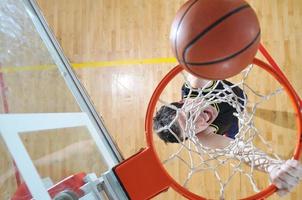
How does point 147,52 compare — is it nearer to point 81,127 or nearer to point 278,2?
point 278,2

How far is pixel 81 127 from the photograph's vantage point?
63.1 inches

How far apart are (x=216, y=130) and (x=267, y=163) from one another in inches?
15.4

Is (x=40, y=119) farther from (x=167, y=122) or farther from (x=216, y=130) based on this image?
(x=216, y=130)

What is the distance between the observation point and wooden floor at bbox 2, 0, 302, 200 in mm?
2465

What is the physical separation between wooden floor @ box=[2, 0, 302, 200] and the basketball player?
2.12ft

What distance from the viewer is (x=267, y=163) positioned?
151 cm

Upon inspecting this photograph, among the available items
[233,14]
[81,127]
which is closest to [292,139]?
[81,127]

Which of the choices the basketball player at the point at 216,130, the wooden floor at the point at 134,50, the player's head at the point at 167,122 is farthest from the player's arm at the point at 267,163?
the wooden floor at the point at 134,50

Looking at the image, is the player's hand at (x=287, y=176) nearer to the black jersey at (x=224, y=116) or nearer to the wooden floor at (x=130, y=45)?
the black jersey at (x=224, y=116)

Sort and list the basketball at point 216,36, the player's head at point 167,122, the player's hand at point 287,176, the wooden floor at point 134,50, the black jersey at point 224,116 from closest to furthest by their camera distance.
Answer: the basketball at point 216,36 → the player's hand at point 287,176 → the player's head at point 167,122 → the black jersey at point 224,116 → the wooden floor at point 134,50

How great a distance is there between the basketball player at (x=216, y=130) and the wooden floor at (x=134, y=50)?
65 centimetres

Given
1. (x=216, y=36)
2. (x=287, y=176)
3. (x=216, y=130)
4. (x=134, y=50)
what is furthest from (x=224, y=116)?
(x=134, y=50)

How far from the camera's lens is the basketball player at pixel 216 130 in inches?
52.4

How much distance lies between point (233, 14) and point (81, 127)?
0.81 m
